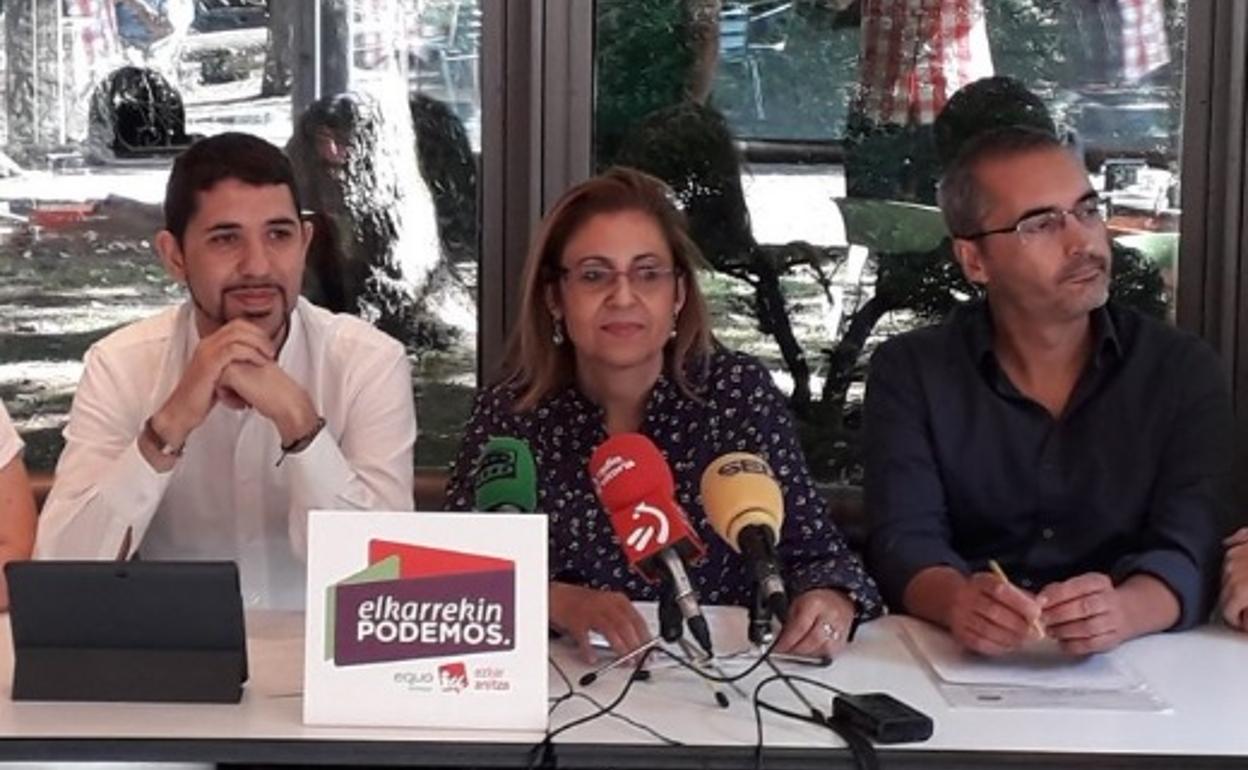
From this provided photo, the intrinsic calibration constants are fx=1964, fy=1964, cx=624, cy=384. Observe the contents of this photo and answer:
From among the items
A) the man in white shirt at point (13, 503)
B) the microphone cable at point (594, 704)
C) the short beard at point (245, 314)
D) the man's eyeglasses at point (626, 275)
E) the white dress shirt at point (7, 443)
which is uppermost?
the man's eyeglasses at point (626, 275)

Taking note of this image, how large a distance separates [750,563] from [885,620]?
572 mm

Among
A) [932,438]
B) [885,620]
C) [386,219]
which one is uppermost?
[386,219]

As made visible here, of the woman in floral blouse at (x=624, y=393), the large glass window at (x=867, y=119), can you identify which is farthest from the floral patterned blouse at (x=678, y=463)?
the large glass window at (x=867, y=119)

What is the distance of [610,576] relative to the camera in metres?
2.71

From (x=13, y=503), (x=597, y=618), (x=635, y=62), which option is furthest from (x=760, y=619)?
(x=635, y=62)

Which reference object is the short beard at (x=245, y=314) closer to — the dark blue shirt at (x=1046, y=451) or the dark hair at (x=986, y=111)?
the dark blue shirt at (x=1046, y=451)

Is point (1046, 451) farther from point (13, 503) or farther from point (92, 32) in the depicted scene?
point (92, 32)

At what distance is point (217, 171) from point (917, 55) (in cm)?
147

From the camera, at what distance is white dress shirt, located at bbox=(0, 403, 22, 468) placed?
2748mm

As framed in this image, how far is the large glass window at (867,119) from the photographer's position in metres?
3.68

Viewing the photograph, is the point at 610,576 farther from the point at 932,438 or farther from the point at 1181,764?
the point at 1181,764

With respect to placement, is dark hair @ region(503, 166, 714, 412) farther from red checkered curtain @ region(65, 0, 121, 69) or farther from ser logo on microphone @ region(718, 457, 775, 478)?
red checkered curtain @ region(65, 0, 121, 69)

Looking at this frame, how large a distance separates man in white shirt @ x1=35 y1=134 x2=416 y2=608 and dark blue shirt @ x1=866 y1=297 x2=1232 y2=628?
2.38 feet

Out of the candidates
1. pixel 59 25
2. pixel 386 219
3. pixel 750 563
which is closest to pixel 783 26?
pixel 386 219
